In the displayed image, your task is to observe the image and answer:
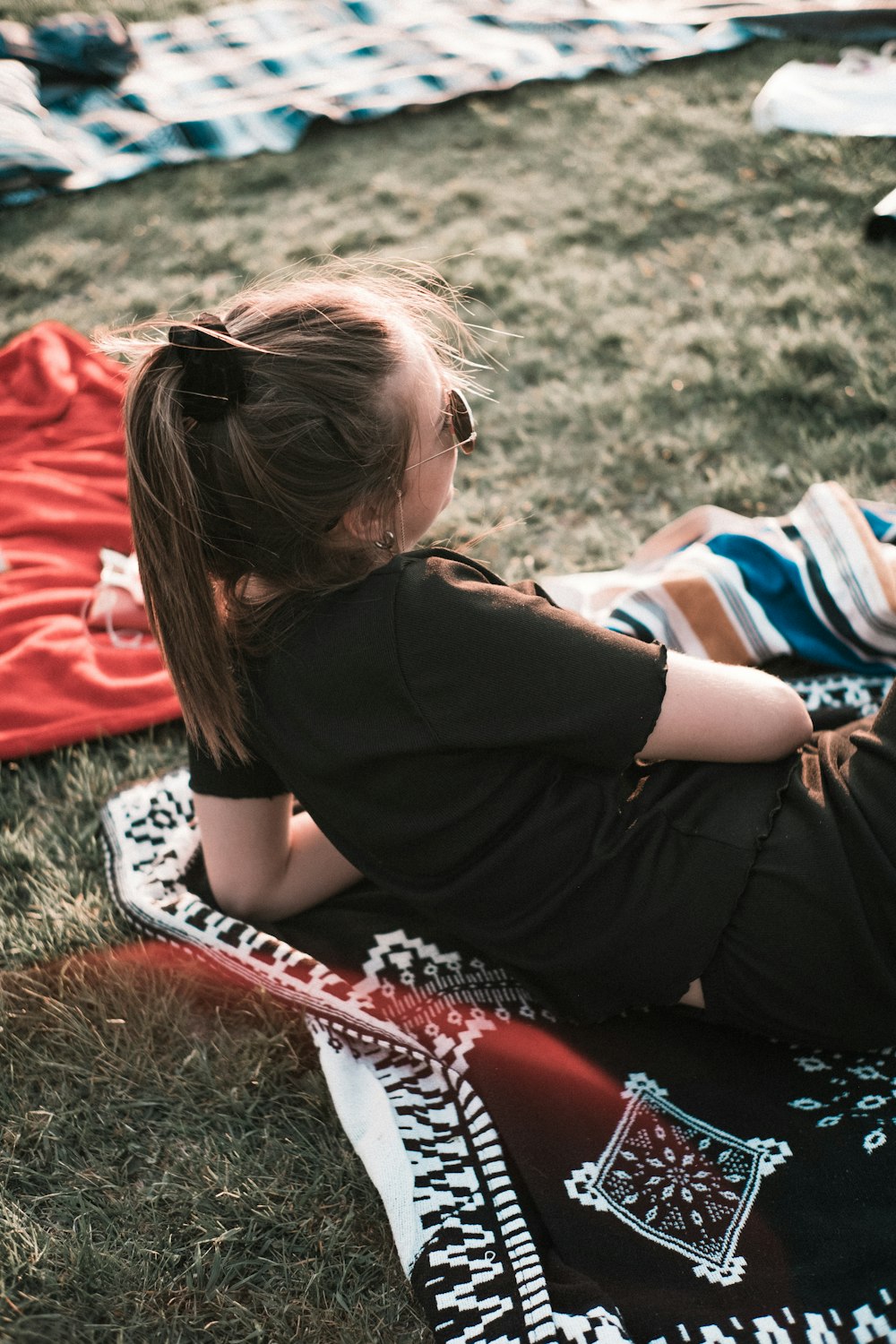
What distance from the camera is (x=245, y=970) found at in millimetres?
1686

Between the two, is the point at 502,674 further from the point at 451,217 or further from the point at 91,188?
the point at 91,188

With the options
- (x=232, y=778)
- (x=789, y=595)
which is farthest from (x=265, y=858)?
(x=789, y=595)

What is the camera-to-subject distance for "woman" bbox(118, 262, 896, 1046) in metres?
1.28

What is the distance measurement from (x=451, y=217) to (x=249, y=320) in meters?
3.08

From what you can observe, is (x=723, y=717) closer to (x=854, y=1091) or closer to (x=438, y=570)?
(x=438, y=570)

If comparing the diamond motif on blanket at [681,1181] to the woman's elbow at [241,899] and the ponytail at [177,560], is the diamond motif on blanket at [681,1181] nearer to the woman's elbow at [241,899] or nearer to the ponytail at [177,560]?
the woman's elbow at [241,899]

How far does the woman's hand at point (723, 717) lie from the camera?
4.46 ft

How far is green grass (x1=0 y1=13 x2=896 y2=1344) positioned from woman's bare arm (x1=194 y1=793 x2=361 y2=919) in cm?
16

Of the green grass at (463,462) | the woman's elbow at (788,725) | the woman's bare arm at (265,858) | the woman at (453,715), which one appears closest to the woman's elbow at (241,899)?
the woman's bare arm at (265,858)

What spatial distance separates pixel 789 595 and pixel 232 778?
1243 mm

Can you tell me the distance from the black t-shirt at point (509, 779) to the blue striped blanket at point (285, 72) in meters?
3.81

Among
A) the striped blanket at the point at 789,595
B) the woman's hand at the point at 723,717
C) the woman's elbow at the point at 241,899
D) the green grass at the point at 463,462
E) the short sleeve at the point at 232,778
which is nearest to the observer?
the woman's hand at the point at 723,717

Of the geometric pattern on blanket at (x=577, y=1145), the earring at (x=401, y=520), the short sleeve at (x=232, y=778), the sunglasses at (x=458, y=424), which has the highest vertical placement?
the sunglasses at (x=458, y=424)

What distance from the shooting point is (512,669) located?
1.26 m
